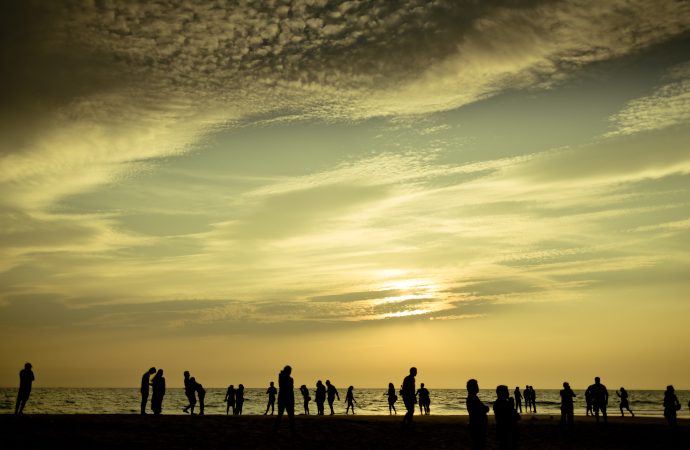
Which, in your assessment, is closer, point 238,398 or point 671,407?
point 671,407

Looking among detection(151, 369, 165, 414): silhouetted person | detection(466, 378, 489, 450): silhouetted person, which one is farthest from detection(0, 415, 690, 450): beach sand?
detection(466, 378, 489, 450): silhouetted person

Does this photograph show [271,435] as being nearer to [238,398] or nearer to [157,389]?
[157,389]

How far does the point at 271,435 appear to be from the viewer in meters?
21.4

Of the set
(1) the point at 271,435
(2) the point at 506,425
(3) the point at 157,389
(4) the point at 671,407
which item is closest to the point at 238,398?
(3) the point at 157,389

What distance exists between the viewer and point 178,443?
1914 centimetres

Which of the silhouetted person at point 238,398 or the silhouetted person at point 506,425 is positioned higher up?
the silhouetted person at point 506,425

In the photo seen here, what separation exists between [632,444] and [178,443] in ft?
63.3

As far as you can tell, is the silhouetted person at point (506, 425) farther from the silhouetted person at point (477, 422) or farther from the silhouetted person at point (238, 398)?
the silhouetted person at point (238, 398)

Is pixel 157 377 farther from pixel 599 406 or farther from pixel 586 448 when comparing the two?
pixel 599 406

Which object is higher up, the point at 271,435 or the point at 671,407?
the point at 671,407

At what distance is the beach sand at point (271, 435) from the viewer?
18766 millimetres

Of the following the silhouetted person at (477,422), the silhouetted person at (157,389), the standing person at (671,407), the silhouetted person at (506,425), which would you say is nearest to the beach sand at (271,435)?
the standing person at (671,407)

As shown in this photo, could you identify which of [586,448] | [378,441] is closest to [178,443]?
[378,441]

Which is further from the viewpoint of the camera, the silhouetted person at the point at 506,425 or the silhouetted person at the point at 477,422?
the silhouetted person at the point at 477,422
